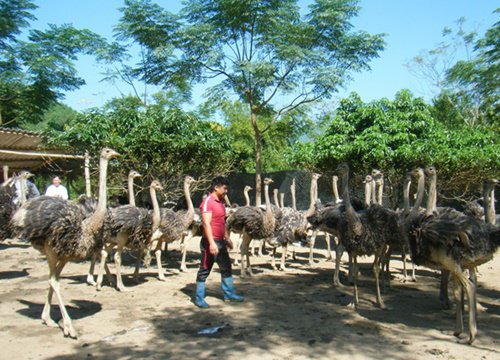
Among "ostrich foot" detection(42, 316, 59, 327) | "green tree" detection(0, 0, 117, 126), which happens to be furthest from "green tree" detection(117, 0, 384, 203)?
"ostrich foot" detection(42, 316, 59, 327)

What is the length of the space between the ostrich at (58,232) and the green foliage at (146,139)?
142 inches

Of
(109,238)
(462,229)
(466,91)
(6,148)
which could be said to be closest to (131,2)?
(6,148)

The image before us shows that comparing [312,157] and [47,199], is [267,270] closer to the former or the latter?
[312,157]

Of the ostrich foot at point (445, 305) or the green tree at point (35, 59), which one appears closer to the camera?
the ostrich foot at point (445, 305)

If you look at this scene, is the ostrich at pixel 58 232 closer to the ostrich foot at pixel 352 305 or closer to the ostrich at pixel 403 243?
the ostrich foot at pixel 352 305

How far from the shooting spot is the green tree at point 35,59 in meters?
15.9

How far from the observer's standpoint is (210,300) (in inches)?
294

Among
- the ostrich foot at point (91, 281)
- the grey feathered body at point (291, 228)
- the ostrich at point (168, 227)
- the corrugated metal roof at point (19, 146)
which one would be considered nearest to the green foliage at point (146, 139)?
the ostrich at point (168, 227)

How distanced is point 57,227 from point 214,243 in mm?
2109

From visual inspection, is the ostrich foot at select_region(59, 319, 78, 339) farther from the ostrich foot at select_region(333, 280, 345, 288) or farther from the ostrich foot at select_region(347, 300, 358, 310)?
the ostrich foot at select_region(333, 280, 345, 288)

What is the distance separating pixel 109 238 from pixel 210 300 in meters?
1.95

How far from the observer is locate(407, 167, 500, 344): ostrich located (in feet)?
17.6

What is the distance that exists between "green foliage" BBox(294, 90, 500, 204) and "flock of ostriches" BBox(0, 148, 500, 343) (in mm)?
2191

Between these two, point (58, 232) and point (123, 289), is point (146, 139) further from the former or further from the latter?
point (58, 232)
